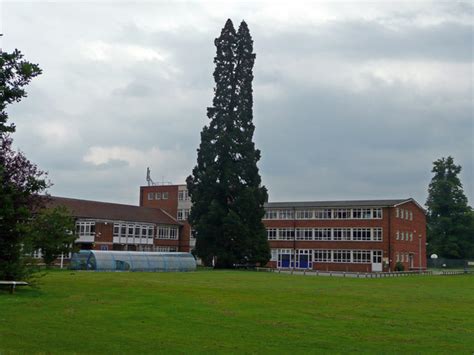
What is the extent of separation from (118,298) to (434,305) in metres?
12.8

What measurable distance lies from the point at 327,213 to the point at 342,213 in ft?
Result: 7.34

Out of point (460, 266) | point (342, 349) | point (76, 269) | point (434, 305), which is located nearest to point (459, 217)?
point (460, 266)

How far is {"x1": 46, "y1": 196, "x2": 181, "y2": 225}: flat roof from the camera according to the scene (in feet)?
248

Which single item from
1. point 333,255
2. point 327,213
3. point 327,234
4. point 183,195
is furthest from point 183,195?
point 333,255

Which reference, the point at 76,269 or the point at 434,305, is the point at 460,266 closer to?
the point at 76,269

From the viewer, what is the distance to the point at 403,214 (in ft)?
268

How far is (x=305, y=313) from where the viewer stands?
20859 mm

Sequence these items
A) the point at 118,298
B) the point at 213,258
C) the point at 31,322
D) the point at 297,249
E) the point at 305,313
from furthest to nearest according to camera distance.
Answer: the point at 297,249 → the point at 213,258 → the point at 118,298 → the point at 305,313 → the point at 31,322

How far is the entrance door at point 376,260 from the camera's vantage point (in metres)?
77.4

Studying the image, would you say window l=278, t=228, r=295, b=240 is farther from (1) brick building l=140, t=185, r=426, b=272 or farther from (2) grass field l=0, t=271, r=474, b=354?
(2) grass field l=0, t=271, r=474, b=354

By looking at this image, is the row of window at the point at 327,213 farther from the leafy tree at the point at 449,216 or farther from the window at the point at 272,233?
the leafy tree at the point at 449,216

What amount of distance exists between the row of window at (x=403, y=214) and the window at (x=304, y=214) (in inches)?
454

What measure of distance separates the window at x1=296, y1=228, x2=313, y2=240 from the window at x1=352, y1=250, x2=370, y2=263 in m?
6.83

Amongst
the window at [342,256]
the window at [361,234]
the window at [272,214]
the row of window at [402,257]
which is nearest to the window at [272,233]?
the window at [272,214]
